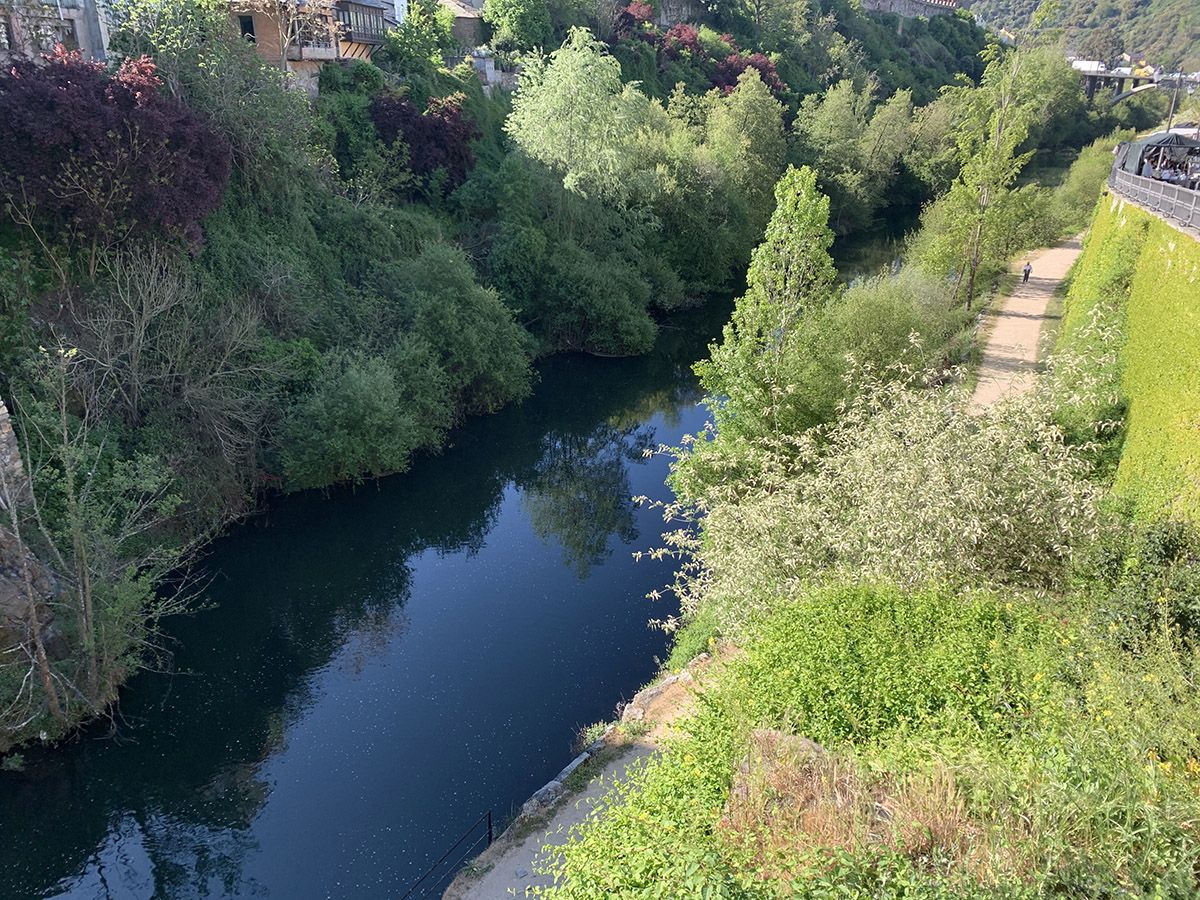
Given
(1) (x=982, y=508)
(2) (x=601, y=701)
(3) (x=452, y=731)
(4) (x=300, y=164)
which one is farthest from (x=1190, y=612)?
(4) (x=300, y=164)

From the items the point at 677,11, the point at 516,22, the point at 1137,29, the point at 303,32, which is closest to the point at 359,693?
the point at 303,32

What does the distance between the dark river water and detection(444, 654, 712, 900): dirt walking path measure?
1718mm

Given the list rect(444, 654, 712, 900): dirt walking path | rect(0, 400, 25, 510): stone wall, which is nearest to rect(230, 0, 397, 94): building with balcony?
rect(0, 400, 25, 510): stone wall

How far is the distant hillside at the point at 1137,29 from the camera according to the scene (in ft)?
407

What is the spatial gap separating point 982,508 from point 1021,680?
2.95m

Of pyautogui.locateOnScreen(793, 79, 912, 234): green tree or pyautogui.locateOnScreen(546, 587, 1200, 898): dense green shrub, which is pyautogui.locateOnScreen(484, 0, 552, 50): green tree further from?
pyautogui.locateOnScreen(546, 587, 1200, 898): dense green shrub

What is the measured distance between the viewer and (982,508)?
1123 cm

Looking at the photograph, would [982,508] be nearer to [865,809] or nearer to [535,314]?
[865,809]

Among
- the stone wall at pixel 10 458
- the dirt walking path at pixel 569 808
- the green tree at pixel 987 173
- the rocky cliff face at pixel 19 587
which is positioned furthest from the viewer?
the green tree at pixel 987 173

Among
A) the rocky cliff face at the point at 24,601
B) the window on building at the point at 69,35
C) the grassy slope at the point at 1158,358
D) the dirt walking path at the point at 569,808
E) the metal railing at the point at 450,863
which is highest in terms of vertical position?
the window on building at the point at 69,35

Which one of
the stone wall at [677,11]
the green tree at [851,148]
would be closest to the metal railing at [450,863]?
the green tree at [851,148]

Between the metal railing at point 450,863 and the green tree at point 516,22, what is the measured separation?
4734cm

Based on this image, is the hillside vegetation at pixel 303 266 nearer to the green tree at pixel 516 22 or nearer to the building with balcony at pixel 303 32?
the building with balcony at pixel 303 32

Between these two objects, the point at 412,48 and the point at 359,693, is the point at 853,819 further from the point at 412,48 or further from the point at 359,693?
the point at 412,48
